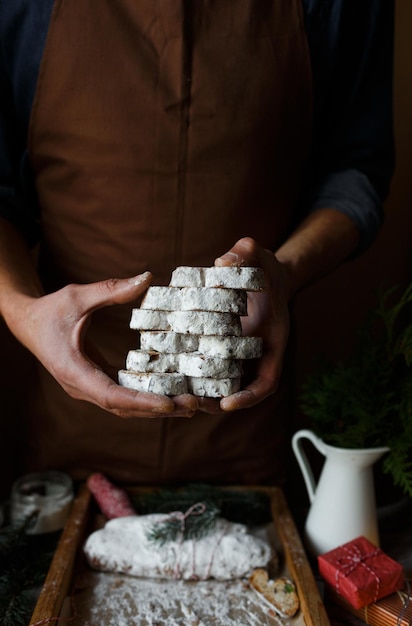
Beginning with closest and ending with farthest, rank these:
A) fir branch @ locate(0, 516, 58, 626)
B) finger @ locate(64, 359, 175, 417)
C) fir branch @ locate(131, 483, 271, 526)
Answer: finger @ locate(64, 359, 175, 417)
fir branch @ locate(0, 516, 58, 626)
fir branch @ locate(131, 483, 271, 526)

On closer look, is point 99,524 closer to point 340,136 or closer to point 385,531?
point 385,531

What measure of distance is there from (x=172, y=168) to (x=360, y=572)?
31.0 inches

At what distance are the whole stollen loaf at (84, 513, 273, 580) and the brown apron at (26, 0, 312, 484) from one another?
291 millimetres

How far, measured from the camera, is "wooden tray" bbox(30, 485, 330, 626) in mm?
994

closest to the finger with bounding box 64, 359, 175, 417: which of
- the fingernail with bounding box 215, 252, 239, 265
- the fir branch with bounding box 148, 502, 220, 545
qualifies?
the fingernail with bounding box 215, 252, 239, 265

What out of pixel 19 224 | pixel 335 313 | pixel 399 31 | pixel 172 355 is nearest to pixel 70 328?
pixel 172 355

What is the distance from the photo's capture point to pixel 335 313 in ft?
6.40

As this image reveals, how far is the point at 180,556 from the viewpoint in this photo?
3.79 ft

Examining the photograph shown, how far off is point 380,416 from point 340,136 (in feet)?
2.08

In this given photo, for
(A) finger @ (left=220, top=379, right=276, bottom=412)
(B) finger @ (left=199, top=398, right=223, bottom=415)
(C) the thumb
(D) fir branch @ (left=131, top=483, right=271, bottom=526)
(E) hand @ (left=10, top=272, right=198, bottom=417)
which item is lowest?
(D) fir branch @ (left=131, top=483, right=271, bottom=526)

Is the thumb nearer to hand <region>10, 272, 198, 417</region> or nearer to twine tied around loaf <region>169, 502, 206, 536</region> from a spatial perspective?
hand <region>10, 272, 198, 417</region>

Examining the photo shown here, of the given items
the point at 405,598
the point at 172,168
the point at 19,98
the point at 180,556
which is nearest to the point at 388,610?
the point at 405,598

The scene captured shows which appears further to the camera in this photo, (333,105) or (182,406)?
(333,105)

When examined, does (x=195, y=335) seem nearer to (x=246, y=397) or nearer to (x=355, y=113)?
(x=246, y=397)
